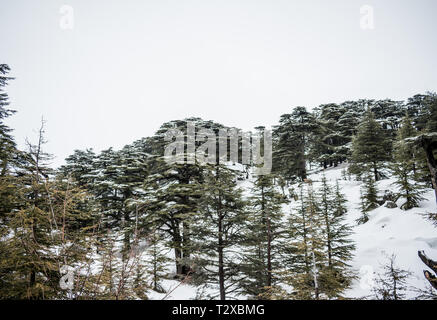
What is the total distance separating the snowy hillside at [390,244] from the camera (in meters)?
9.05

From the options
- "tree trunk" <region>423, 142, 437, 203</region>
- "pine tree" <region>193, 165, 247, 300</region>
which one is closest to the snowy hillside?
"pine tree" <region>193, 165, 247, 300</region>

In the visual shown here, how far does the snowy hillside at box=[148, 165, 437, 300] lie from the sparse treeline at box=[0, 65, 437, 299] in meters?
0.90

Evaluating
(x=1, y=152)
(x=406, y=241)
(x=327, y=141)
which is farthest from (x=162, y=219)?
(x=327, y=141)

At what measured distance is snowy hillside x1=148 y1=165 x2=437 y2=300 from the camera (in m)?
9.05

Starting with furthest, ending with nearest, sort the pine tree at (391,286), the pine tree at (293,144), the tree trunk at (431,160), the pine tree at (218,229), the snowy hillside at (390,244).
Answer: the pine tree at (293,144) < the snowy hillside at (390,244) < the pine tree at (218,229) < the tree trunk at (431,160) < the pine tree at (391,286)

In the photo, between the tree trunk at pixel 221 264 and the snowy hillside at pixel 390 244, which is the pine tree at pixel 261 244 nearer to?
the tree trunk at pixel 221 264

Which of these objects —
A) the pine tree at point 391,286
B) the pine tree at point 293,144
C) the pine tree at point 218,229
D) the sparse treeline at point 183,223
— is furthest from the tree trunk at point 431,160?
the pine tree at point 293,144

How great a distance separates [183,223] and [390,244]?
12.9 m

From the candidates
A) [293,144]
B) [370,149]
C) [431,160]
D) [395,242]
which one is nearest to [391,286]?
[431,160]

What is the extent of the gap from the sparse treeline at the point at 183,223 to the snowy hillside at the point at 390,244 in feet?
2.95

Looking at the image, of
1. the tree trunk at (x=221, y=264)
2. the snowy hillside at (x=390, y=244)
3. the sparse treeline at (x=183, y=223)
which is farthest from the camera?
the snowy hillside at (x=390, y=244)

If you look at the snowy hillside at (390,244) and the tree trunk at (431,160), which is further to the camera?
the snowy hillside at (390,244)

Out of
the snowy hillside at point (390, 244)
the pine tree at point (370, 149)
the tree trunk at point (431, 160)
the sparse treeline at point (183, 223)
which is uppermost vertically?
the pine tree at point (370, 149)
